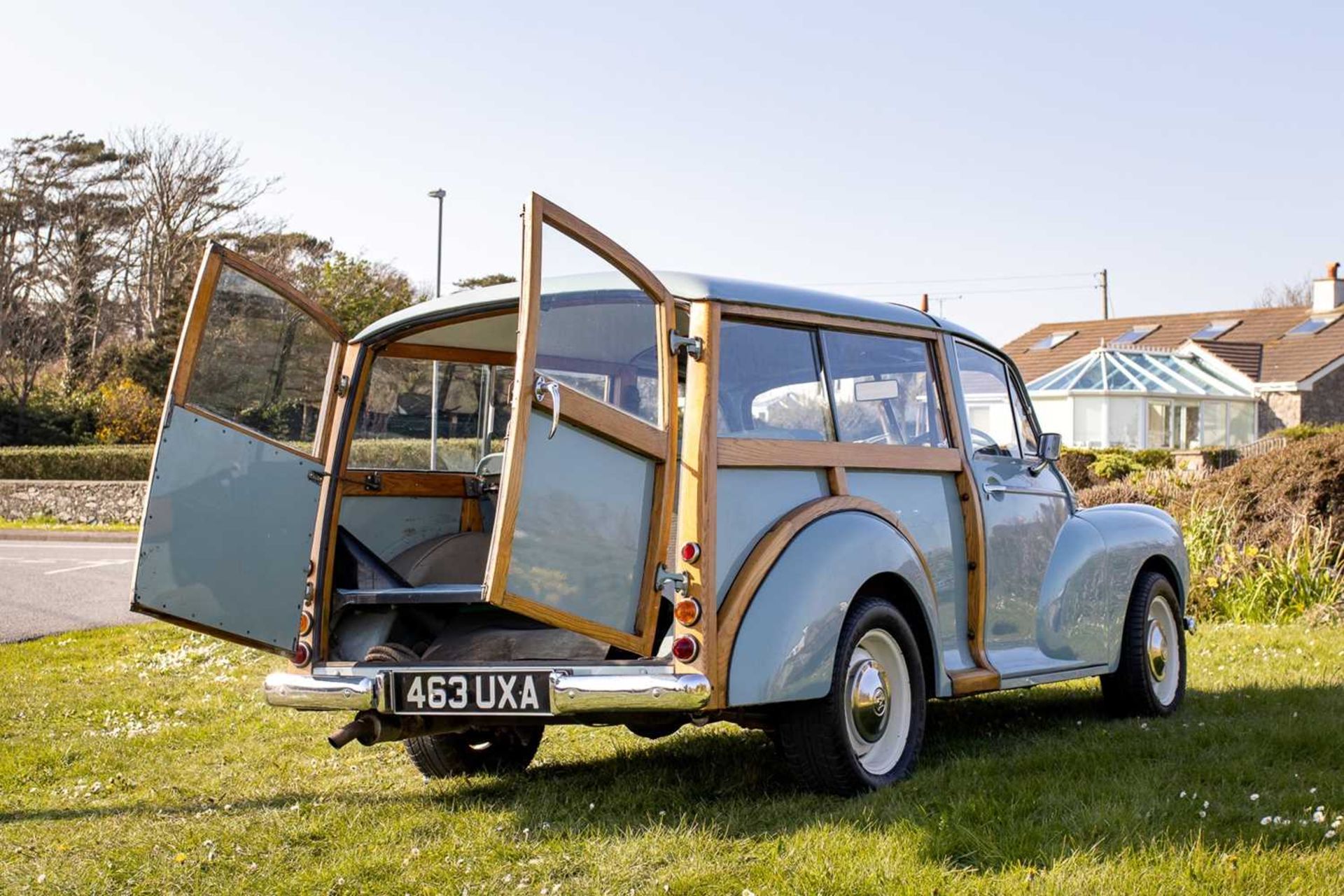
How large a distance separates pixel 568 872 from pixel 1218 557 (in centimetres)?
908

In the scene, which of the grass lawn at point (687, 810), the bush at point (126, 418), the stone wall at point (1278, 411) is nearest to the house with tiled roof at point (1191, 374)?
the stone wall at point (1278, 411)

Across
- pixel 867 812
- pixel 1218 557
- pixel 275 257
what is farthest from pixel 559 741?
pixel 275 257

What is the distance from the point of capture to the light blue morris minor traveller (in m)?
4.85

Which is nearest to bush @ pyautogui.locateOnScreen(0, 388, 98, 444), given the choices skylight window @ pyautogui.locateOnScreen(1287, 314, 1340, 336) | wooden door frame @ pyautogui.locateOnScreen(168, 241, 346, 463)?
wooden door frame @ pyautogui.locateOnScreen(168, 241, 346, 463)

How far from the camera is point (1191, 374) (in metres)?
44.2

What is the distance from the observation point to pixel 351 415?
20.1ft

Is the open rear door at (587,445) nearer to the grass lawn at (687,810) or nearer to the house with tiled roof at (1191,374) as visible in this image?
the grass lawn at (687,810)

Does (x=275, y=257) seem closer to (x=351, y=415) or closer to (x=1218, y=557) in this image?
(x=1218, y=557)

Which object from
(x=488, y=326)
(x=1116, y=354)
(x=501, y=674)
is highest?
(x=1116, y=354)

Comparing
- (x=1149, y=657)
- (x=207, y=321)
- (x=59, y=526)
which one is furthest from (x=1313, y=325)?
(x=207, y=321)

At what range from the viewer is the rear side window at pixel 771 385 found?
5336 millimetres

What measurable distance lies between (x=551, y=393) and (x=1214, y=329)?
171 ft

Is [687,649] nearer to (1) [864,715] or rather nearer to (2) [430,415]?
(1) [864,715]

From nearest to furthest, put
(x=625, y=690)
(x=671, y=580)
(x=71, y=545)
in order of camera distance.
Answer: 1. (x=625, y=690)
2. (x=671, y=580)
3. (x=71, y=545)
